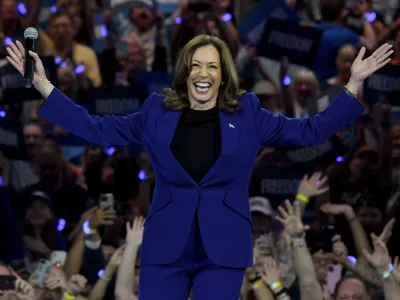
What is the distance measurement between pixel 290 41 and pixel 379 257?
2303 mm

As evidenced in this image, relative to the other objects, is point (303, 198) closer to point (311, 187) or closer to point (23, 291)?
point (311, 187)

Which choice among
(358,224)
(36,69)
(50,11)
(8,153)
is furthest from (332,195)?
(36,69)

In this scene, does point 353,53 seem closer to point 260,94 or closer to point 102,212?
point 260,94

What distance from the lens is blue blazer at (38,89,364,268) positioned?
11.7 ft

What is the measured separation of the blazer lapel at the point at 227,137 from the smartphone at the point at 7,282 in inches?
113

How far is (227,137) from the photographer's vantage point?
11.7 feet

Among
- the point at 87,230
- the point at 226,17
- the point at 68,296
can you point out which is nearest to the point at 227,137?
the point at 68,296

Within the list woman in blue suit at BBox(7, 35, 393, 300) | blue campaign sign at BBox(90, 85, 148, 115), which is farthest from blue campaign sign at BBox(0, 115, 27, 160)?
woman in blue suit at BBox(7, 35, 393, 300)

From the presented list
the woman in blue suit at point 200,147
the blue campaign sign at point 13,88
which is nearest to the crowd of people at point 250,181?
the blue campaign sign at point 13,88

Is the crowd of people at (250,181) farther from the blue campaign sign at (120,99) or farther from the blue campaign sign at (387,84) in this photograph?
the blue campaign sign at (120,99)

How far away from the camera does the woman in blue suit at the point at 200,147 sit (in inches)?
140

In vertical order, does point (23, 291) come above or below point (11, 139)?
below

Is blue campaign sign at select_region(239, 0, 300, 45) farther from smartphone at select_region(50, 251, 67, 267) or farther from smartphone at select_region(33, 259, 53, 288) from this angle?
smartphone at select_region(33, 259, 53, 288)

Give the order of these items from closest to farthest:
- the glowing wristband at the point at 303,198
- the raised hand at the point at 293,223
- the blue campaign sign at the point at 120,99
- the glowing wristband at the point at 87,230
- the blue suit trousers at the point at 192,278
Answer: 1. the blue suit trousers at the point at 192,278
2. the raised hand at the point at 293,223
3. the glowing wristband at the point at 303,198
4. the glowing wristband at the point at 87,230
5. the blue campaign sign at the point at 120,99
